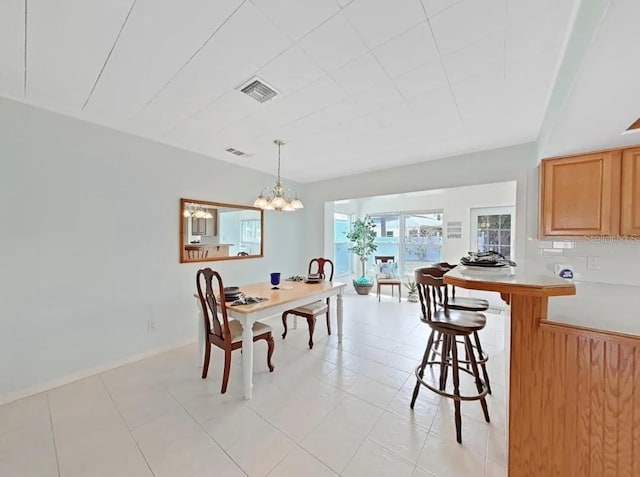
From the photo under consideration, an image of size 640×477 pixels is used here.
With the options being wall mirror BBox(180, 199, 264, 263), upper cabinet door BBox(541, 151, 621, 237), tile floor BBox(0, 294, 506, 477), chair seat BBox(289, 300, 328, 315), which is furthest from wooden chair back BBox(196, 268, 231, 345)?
upper cabinet door BBox(541, 151, 621, 237)

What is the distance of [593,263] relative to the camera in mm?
2562

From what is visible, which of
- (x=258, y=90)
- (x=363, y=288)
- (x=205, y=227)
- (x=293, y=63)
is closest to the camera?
(x=293, y=63)

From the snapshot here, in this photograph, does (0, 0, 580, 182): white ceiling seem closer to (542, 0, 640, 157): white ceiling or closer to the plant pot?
(542, 0, 640, 157): white ceiling

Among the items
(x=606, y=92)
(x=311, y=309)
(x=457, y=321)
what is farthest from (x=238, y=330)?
(x=606, y=92)

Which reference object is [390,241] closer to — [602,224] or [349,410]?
[602,224]

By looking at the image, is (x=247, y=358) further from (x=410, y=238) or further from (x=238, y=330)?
(x=410, y=238)

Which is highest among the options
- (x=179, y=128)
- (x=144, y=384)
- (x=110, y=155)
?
(x=179, y=128)

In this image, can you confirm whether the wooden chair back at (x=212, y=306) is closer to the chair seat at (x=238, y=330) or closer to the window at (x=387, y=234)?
the chair seat at (x=238, y=330)

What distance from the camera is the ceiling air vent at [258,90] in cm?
188

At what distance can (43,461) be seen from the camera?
1522 millimetres

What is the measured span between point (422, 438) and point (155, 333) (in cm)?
287

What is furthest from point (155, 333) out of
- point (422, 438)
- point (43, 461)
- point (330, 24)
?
point (330, 24)

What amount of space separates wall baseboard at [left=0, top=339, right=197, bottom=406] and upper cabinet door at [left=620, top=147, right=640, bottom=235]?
185 inches

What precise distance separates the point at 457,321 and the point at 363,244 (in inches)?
169
